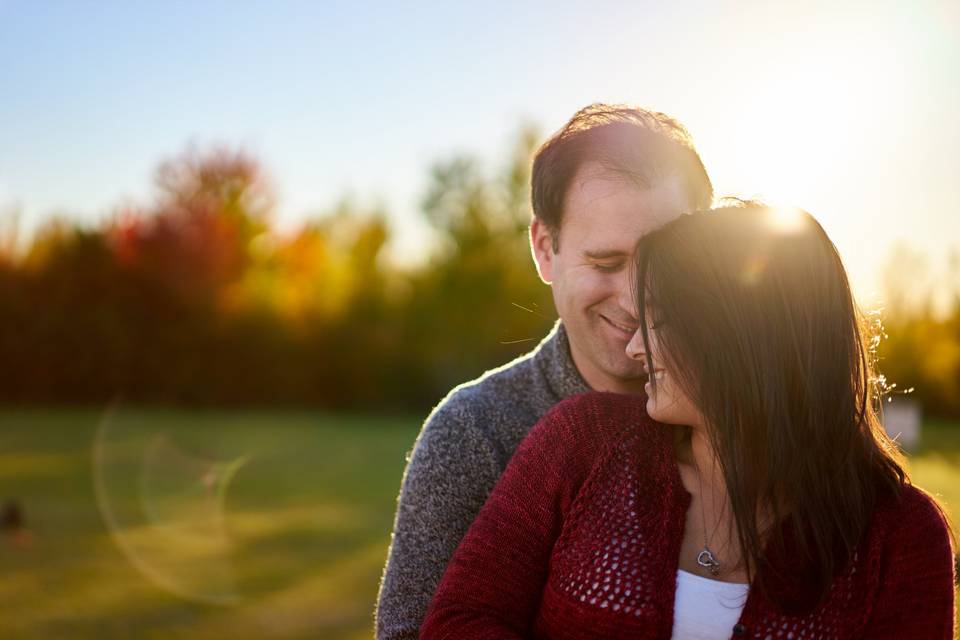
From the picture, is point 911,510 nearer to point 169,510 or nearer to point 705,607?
point 705,607

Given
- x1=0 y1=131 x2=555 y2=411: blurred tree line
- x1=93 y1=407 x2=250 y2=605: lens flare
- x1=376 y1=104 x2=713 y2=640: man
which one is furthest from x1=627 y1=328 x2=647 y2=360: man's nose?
x1=0 y1=131 x2=555 y2=411: blurred tree line

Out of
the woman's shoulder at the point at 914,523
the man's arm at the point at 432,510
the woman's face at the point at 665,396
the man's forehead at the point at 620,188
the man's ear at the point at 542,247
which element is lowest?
the man's arm at the point at 432,510

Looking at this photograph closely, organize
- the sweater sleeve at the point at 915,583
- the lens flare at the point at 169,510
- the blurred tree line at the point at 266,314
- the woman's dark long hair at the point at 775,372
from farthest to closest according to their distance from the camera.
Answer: the blurred tree line at the point at 266,314 < the lens flare at the point at 169,510 < the woman's dark long hair at the point at 775,372 < the sweater sleeve at the point at 915,583

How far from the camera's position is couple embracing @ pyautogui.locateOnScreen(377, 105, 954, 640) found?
178 centimetres

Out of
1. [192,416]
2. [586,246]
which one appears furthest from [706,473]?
[192,416]

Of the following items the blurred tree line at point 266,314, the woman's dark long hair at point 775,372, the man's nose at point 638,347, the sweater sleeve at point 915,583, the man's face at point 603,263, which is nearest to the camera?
the sweater sleeve at point 915,583

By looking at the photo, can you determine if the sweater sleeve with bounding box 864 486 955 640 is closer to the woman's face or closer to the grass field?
the woman's face

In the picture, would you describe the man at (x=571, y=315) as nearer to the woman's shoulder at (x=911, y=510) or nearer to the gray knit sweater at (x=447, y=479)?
the gray knit sweater at (x=447, y=479)

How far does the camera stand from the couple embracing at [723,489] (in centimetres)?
178

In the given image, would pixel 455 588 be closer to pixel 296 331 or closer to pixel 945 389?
pixel 296 331

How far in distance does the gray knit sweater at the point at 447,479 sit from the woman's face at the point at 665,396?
1.91 feet

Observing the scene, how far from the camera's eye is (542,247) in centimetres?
263

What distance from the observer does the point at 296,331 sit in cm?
2383

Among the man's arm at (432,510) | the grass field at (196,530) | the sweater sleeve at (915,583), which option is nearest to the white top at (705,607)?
the sweater sleeve at (915,583)
